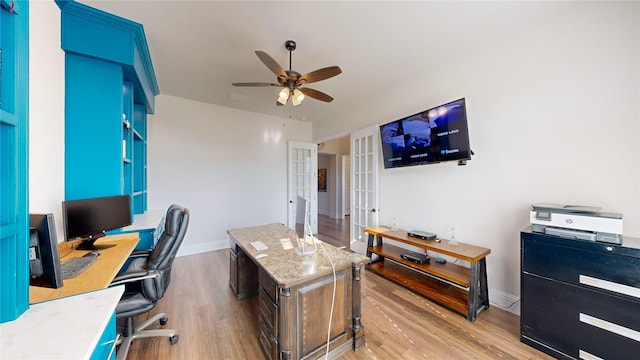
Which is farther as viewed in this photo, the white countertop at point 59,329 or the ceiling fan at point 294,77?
the ceiling fan at point 294,77

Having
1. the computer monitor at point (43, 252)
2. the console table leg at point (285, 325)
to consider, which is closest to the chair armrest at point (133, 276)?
the computer monitor at point (43, 252)

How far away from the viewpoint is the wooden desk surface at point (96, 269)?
1092mm

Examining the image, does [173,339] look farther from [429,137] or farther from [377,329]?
[429,137]

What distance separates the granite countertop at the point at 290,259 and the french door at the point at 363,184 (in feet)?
6.28

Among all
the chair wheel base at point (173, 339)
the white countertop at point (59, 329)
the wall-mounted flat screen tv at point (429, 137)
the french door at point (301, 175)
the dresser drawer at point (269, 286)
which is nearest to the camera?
the white countertop at point (59, 329)

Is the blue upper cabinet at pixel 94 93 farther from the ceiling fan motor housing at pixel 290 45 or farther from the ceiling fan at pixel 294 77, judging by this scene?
the ceiling fan motor housing at pixel 290 45

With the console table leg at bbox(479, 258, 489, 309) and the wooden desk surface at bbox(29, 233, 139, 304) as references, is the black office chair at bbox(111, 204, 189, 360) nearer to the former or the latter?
the wooden desk surface at bbox(29, 233, 139, 304)

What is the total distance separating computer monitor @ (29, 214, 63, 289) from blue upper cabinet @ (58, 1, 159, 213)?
1.20 meters

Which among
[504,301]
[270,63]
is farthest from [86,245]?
[504,301]

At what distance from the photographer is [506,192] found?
2.29 m

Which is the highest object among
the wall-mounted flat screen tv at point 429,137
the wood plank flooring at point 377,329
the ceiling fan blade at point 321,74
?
the ceiling fan blade at point 321,74

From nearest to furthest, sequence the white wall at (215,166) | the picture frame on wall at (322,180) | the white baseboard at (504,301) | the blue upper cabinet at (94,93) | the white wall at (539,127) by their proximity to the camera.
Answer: the white wall at (539,127) < the blue upper cabinet at (94,93) < the white baseboard at (504,301) < the white wall at (215,166) < the picture frame on wall at (322,180)

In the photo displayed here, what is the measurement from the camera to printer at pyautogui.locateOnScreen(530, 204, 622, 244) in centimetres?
148

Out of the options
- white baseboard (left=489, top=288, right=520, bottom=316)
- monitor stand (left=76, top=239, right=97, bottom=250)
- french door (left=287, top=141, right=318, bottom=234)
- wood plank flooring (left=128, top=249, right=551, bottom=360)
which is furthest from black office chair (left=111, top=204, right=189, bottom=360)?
french door (left=287, top=141, right=318, bottom=234)
